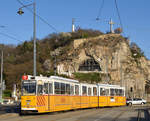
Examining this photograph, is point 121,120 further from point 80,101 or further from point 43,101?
point 80,101

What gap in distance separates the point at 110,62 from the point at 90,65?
4.84m

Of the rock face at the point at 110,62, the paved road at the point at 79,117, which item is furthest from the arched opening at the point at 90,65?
the paved road at the point at 79,117

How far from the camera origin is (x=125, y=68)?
66938 mm

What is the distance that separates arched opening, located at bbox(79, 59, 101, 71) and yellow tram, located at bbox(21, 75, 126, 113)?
35636mm

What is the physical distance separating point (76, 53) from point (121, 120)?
53.4 metres

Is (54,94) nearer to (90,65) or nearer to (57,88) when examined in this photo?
(57,88)

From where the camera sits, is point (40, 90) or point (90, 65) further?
point (90, 65)

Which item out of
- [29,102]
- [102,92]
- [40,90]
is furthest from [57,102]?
[102,92]

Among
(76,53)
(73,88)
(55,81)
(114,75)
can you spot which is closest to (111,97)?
(73,88)

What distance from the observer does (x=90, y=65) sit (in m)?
68.2

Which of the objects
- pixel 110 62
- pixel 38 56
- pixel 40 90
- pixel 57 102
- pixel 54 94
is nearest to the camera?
pixel 40 90

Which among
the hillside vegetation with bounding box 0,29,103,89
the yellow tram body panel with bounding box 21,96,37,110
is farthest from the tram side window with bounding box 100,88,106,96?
the hillside vegetation with bounding box 0,29,103,89

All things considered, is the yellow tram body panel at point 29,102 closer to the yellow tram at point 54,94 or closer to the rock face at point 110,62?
the yellow tram at point 54,94

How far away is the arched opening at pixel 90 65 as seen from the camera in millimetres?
67938
